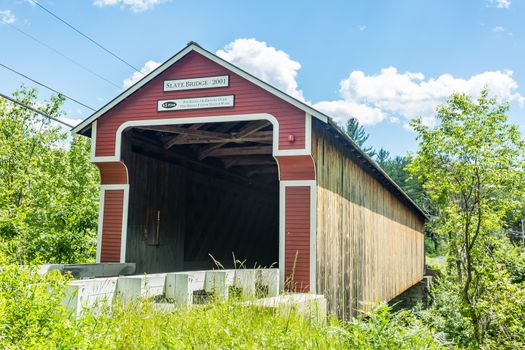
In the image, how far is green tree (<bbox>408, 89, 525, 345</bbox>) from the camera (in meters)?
11.3

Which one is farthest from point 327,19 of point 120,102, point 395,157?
point 395,157

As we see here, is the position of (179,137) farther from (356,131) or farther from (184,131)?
(356,131)

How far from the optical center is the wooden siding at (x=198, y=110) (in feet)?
27.6

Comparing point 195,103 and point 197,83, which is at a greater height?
point 197,83

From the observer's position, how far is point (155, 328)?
4.45m

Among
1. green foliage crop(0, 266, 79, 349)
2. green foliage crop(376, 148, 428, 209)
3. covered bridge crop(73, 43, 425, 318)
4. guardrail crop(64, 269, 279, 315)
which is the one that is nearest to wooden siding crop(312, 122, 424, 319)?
covered bridge crop(73, 43, 425, 318)

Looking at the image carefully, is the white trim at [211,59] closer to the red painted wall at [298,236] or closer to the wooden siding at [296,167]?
the wooden siding at [296,167]

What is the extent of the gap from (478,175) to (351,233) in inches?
129

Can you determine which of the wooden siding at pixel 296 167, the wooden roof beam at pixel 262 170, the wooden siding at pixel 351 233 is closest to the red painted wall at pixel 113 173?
the wooden siding at pixel 296 167

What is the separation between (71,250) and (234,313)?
30.7 feet

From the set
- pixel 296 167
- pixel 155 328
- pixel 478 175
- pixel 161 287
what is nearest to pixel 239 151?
pixel 296 167

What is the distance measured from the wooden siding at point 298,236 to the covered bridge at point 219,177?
0.02 m

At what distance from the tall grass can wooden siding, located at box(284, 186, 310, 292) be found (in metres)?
3.21

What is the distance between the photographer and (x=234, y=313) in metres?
4.92
